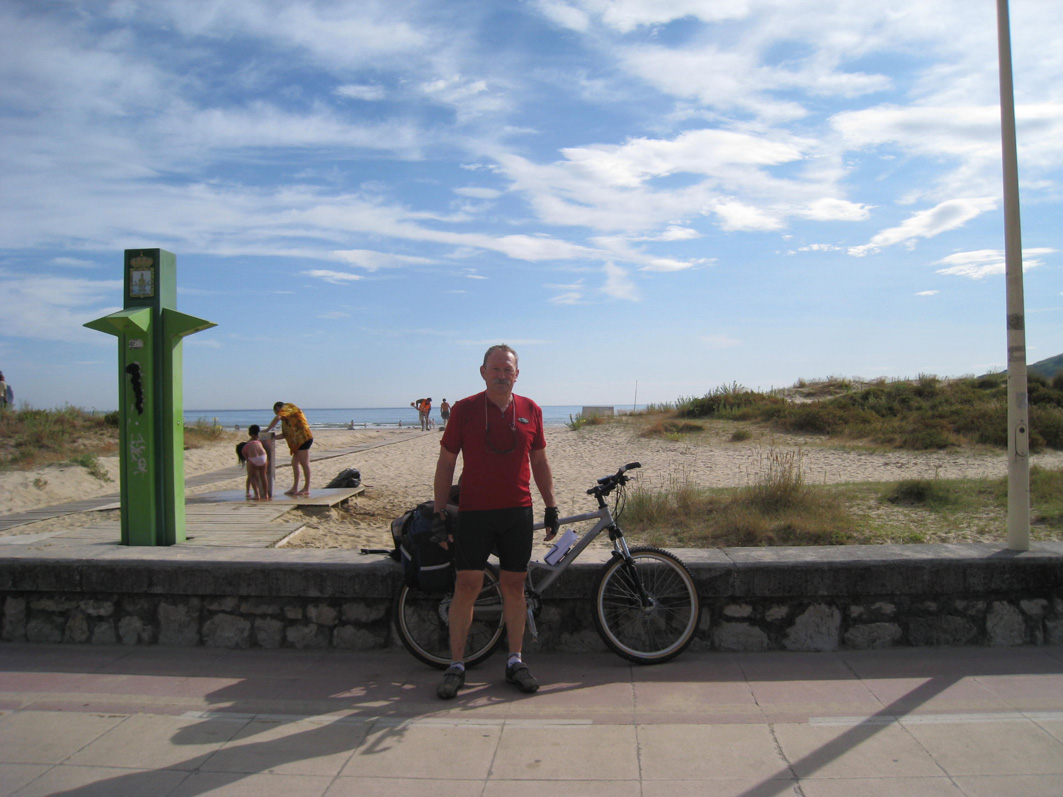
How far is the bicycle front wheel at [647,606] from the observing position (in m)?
4.25

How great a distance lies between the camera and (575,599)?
176 inches

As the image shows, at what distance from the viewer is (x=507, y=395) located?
13.2 feet

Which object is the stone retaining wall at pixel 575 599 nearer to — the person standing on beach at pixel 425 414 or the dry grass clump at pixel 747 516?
the dry grass clump at pixel 747 516

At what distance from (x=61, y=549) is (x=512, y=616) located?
3.26 m

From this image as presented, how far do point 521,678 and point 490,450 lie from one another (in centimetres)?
121

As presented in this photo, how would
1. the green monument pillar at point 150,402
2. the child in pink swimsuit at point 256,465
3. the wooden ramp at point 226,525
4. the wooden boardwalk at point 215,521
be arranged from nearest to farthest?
the green monument pillar at point 150,402, the wooden ramp at point 226,525, the wooden boardwalk at point 215,521, the child in pink swimsuit at point 256,465

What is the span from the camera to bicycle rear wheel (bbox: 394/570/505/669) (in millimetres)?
4344

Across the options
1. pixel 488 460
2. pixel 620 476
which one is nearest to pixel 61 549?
pixel 488 460

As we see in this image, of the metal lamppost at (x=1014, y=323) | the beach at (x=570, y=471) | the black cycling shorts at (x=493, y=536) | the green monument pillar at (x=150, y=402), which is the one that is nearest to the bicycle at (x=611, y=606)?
the black cycling shorts at (x=493, y=536)

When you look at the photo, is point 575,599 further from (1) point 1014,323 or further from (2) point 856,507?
(2) point 856,507

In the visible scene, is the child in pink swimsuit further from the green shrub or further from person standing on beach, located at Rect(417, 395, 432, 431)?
person standing on beach, located at Rect(417, 395, 432, 431)

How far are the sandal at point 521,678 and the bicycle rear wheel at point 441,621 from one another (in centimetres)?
39

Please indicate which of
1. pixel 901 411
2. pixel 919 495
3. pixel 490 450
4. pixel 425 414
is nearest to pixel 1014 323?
pixel 490 450

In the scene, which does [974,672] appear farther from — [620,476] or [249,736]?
[249,736]
